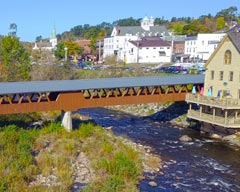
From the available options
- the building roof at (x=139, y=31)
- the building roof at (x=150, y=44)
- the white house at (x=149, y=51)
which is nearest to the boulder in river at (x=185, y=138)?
the white house at (x=149, y=51)

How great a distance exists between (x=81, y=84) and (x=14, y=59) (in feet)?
104

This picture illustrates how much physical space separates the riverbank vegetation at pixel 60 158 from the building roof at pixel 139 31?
89020 mm

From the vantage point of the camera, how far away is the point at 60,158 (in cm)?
2677

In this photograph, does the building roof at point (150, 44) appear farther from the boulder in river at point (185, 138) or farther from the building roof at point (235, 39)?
the boulder in river at point (185, 138)

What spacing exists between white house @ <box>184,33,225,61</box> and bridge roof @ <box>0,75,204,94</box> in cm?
5799

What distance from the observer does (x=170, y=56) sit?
332 feet

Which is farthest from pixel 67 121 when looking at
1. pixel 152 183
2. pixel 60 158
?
pixel 152 183

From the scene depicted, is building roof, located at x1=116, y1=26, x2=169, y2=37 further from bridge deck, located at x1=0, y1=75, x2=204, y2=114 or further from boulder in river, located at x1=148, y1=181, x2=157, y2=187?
boulder in river, located at x1=148, y1=181, x2=157, y2=187

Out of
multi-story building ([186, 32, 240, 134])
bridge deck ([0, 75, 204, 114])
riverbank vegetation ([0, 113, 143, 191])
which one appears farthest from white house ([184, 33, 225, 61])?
riverbank vegetation ([0, 113, 143, 191])

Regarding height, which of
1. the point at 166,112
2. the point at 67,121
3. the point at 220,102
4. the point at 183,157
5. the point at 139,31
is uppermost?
the point at 139,31

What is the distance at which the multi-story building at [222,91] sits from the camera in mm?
35406

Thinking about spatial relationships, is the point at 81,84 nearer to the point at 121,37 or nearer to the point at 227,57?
the point at 227,57

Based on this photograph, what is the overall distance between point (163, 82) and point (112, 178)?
17777 mm

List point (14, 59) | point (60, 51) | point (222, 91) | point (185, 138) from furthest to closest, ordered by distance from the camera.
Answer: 1. point (60, 51)
2. point (14, 59)
3. point (222, 91)
4. point (185, 138)
